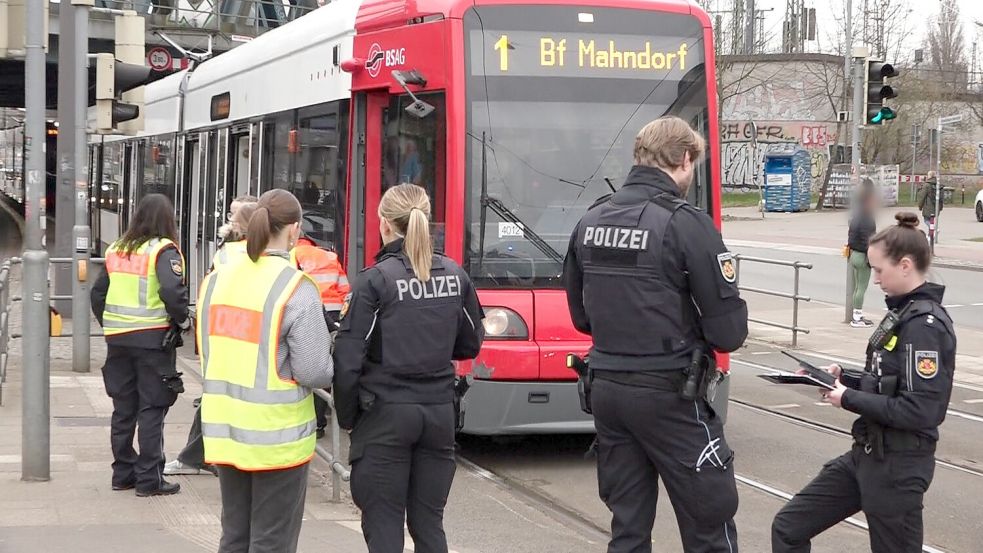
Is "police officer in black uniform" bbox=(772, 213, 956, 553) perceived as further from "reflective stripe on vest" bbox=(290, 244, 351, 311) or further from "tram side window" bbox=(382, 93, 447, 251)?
"reflective stripe on vest" bbox=(290, 244, 351, 311)

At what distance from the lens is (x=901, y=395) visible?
4.58 m

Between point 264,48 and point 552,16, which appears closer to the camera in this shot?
point 552,16

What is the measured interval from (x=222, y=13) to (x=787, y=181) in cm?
2622

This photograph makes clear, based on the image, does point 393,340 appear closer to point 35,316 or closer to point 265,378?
point 265,378

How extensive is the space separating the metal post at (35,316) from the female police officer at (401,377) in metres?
3.16

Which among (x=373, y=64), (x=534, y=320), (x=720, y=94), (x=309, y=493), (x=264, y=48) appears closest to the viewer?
(x=309, y=493)

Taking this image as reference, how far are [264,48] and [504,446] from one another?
503 cm

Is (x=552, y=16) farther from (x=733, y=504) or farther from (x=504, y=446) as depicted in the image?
(x=733, y=504)

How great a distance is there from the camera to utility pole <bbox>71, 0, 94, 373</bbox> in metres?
12.3

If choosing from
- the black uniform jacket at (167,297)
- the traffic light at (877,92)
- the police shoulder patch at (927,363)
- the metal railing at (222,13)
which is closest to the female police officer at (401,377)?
the police shoulder patch at (927,363)

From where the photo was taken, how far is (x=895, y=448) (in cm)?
461

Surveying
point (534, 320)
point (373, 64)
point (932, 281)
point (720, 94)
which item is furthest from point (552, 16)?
point (720, 94)

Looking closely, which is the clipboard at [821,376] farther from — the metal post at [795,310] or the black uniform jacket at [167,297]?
the metal post at [795,310]

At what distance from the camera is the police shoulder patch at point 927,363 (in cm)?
455
